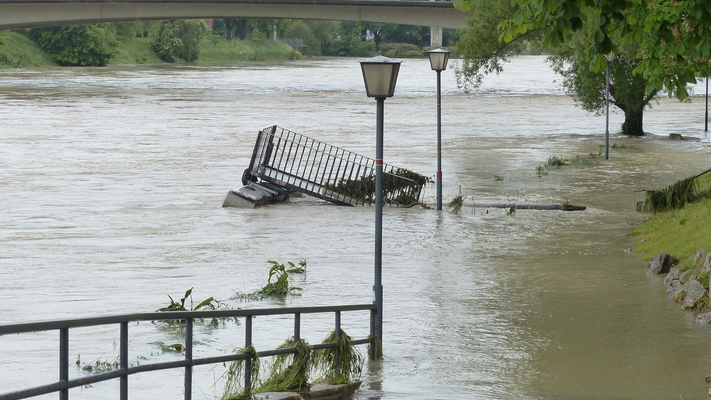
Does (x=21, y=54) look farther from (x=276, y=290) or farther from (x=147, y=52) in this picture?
(x=276, y=290)

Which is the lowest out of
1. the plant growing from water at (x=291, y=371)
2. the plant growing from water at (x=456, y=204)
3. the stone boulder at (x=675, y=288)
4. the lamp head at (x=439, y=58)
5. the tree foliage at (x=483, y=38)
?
the stone boulder at (x=675, y=288)

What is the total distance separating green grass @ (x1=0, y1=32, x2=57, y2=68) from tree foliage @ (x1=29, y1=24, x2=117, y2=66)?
1.05 meters

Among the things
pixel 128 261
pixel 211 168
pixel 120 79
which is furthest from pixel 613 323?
pixel 120 79

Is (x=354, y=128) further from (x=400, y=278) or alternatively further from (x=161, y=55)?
(x=161, y=55)

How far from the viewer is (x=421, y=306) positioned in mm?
14125

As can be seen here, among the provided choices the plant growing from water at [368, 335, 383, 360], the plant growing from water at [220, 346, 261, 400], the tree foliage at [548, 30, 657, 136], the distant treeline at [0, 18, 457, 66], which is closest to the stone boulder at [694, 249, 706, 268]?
the plant growing from water at [368, 335, 383, 360]

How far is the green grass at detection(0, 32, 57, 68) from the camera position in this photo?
99000 mm

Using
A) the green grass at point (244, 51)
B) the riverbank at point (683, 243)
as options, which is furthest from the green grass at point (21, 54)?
the riverbank at point (683, 243)

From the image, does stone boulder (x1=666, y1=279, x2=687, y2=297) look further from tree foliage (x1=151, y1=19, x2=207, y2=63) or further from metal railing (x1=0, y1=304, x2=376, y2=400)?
tree foliage (x1=151, y1=19, x2=207, y2=63)

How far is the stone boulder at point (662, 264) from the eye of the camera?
15828 mm

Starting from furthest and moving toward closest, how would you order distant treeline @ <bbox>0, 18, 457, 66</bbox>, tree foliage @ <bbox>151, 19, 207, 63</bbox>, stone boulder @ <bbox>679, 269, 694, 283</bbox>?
tree foliage @ <bbox>151, 19, 207, 63</bbox>
distant treeline @ <bbox>0, 18, 457, 66</bbox>
stone boulder @ <bbox>679, 269, 694, 283</bbox>

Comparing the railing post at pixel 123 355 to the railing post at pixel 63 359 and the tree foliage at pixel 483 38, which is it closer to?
the railing post at pixel 63 359

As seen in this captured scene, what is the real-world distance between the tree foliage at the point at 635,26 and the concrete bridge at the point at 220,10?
169 feet

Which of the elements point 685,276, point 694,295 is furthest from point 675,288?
point 694,295
